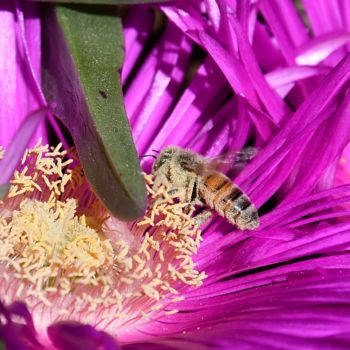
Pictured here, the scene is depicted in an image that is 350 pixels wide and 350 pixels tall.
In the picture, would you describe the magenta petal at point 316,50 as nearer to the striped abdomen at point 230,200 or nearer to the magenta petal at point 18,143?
the striped abdomen at point 230,200

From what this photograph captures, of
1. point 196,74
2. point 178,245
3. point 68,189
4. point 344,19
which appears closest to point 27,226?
point 68,189

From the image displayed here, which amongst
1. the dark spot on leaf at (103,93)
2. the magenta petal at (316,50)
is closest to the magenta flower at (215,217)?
the magenta petal at (316,50)

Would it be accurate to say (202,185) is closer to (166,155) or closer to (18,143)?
(166,155)

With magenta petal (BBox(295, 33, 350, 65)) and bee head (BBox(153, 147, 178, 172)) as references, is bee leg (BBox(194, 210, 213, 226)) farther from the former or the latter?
magenta petal (BBox(295, 33, 350, 65))

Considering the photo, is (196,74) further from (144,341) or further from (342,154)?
(144,341)

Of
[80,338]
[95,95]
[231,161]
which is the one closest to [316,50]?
[231,161]

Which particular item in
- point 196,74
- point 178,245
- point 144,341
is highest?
point 196,74
